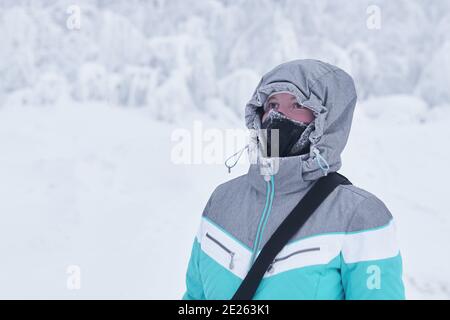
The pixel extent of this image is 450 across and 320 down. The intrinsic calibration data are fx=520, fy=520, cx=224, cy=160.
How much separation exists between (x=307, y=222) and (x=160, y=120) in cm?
1098

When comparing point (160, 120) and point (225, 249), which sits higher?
point (225, 249)

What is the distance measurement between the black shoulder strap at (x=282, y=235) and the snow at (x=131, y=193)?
15.9ft

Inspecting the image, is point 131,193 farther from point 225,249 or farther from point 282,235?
point 282,235

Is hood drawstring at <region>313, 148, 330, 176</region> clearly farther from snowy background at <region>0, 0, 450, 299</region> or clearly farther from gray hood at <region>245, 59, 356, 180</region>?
snowy background at <region>0, 0, 450, 299</region>

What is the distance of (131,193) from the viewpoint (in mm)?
9047

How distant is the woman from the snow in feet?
15.3

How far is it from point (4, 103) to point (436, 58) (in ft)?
35.3

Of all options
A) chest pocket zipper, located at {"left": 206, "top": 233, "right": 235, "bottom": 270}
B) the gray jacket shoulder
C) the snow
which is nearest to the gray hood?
the gray jacket shoulder

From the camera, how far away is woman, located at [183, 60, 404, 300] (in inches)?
59.9

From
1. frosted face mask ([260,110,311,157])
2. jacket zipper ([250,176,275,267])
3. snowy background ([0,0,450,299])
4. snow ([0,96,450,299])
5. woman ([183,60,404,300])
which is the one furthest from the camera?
snowy background ([0,0,450,299])

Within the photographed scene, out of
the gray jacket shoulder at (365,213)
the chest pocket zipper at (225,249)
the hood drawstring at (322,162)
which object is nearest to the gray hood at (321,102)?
the hood drawstring at (322,162)

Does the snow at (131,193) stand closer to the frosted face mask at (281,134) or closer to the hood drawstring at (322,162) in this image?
the frosted face mask at (281,134)

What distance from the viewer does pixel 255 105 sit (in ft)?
6.40

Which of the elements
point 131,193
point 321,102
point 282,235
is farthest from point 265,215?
point 131,193
